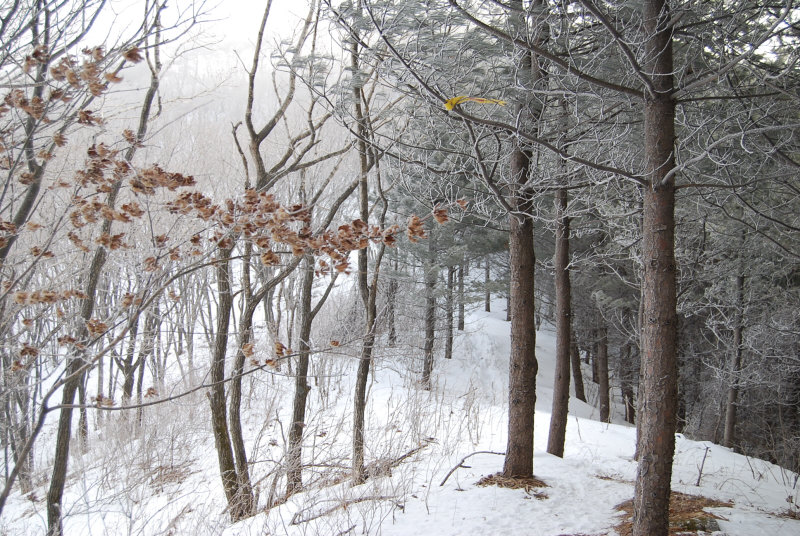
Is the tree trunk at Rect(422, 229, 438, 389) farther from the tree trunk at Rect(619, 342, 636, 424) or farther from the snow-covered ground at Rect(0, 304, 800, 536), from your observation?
the snow-covered ground at Rect(0, 304, 800, 536)

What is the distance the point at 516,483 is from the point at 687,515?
133 cm

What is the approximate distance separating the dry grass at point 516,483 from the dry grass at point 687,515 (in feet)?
2.21

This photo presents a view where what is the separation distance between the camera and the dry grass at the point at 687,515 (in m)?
3.58

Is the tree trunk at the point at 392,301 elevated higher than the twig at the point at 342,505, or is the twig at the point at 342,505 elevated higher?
the tree trunk at the point at 392,301

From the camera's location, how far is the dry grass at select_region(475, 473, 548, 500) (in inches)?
181

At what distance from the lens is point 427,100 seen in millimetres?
3387

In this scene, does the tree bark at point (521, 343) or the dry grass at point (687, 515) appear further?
the tree bark at point (521, 343)

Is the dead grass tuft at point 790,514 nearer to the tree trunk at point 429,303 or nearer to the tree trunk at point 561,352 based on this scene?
the tree trunk at point 561,352

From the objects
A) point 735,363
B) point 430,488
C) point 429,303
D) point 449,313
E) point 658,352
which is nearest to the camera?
point 658,352

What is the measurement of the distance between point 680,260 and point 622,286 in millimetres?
5117

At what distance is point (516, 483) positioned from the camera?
4715 mm

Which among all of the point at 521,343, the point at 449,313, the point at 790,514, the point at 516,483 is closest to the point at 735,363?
the point at 790,514

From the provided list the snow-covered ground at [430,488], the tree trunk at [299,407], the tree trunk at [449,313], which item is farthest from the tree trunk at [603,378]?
the tree trunk at [299,407]

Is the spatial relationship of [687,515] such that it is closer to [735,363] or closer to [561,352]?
[561,352]
